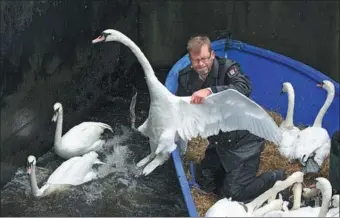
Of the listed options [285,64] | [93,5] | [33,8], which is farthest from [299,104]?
[33,8]

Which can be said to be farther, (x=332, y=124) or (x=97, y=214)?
(x=332, y=124)

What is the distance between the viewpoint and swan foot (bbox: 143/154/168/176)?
17.6 feet

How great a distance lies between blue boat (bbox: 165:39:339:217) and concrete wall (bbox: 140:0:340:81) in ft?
3.86

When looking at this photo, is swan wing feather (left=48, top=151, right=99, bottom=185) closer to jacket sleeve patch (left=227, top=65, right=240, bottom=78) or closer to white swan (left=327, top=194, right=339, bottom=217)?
jacket sleeve patch (left=227, top=65, right=240, bottom=78)

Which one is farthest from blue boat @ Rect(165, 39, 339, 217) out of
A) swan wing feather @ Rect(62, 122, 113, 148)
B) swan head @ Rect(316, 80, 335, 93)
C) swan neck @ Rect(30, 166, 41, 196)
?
swan neck @ Rect(30, 166, 41, 196)

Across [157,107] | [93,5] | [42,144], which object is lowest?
[42,144]

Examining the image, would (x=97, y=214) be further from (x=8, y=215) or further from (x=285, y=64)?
(x=285, y=64)

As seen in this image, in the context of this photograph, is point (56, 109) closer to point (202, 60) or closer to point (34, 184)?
point (34, 184)

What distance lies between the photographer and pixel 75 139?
5.70 m

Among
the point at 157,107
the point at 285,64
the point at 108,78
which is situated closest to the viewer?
the point at 157,107

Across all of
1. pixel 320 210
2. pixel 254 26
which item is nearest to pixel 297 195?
pixel 320 210

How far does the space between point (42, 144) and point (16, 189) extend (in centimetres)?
64

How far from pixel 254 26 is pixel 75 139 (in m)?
3.35

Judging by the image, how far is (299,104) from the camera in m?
6.44
